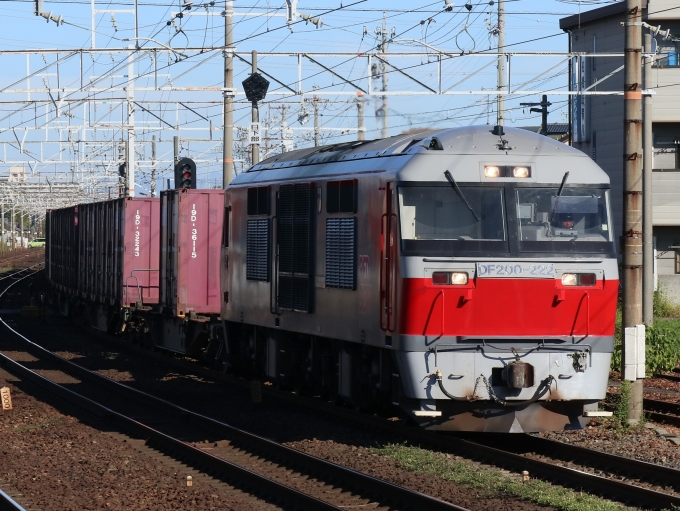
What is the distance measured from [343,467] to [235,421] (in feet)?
14.1

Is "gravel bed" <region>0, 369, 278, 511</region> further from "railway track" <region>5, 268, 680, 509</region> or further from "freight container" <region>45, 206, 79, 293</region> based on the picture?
"freight container" <region>45, 206, 79, 293</region>

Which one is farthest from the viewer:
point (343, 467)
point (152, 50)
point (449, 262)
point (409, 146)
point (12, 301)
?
point (12, 301)

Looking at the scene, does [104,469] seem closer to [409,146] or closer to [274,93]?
[409,146]

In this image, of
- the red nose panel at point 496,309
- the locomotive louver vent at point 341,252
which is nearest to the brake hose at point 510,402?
the red nose panel at point 496,309

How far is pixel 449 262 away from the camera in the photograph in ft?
38.3

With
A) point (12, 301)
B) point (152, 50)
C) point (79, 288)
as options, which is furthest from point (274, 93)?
point (12, 301)

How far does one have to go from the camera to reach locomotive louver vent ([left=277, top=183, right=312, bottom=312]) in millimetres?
14469

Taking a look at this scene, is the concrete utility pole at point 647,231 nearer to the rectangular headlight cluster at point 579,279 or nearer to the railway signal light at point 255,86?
the railway signal light at point 255,86

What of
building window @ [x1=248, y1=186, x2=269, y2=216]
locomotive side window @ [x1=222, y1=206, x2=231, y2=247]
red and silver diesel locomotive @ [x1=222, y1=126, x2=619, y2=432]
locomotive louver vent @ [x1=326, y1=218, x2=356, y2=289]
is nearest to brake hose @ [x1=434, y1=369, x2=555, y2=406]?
red and silver diesel locomotive @ [x1=222, y1=126, x2=619, y2=432]

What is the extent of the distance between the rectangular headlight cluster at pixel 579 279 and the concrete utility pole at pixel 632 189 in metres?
1.68

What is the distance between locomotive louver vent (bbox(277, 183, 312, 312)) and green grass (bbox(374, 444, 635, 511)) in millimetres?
3174

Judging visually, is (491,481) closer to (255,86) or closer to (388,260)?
(388,260)

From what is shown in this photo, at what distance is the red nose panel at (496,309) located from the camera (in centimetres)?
1165

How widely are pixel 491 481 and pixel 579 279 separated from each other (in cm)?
271
